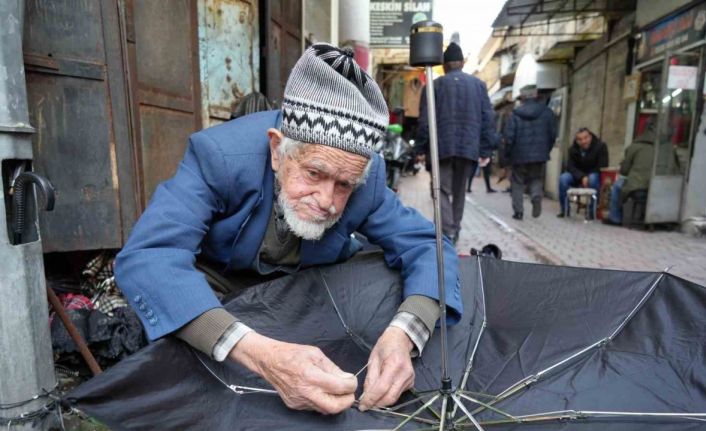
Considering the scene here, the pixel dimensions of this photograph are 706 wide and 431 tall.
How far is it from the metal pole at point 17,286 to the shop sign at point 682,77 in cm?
703

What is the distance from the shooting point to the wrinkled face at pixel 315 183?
5.05ft

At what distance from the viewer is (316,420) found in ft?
3.83

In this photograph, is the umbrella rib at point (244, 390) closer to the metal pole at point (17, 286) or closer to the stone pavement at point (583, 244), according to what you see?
the metal pole at point (17, 286)

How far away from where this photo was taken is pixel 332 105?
59.6 inches

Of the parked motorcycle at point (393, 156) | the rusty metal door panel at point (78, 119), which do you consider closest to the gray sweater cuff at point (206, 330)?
the rusty metal door panel at point (78, 119)

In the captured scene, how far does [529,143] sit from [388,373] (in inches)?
269

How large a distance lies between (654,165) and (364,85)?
633 cm

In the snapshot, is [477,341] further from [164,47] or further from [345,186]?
[164,47]

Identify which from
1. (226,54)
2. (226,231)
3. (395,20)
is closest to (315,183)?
(226,231)

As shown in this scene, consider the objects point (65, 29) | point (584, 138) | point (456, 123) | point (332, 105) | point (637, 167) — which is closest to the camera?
point (332, 105)

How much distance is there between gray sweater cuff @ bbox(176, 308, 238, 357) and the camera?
4.21 feet

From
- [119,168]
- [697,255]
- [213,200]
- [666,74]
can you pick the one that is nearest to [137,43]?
[119,168]

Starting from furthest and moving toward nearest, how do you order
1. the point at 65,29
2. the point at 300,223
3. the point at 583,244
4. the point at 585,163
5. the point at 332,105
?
the point at 585,163
the point at 583,244
the point at 65,29
the point at 300,223
the point at 332,105

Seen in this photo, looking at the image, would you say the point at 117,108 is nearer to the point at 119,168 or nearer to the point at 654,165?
the point at 119,168
